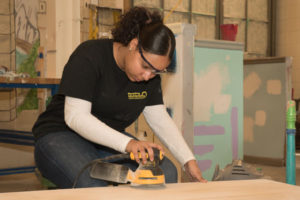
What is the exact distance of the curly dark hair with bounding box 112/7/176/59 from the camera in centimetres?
160

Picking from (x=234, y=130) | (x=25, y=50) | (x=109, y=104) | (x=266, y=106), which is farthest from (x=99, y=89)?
(x=25, y=50)

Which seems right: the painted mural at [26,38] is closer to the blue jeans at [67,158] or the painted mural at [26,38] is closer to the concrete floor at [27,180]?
the concrete floor at [27,180]

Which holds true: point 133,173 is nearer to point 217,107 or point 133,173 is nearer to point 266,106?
point 217,107

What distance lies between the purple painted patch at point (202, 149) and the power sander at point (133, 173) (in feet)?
5.76

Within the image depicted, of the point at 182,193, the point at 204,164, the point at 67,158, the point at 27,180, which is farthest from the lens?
the point at 27,180

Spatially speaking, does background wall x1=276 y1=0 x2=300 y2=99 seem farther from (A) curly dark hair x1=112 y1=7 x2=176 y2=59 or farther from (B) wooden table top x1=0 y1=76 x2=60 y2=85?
(A) curly dark hair x1=112 y1=7 x2=176 y2=59

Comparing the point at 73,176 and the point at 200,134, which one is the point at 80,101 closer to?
the point at 73,176

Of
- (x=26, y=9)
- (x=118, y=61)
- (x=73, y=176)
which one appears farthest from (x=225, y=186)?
(x=26, y=9)

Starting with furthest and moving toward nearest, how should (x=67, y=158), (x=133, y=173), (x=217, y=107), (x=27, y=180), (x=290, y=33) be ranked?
(x=290, y=33), (x=27, y=180), (x=217, y=107), (x=67, y=158), (x=133, y=173)

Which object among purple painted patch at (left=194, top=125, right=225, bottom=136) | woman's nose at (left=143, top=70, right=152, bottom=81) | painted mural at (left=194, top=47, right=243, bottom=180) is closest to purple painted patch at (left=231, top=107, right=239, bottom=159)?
painted mural at (left=194, top=47, right=243, bottom=180)

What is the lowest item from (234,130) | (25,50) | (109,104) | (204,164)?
(204,164)

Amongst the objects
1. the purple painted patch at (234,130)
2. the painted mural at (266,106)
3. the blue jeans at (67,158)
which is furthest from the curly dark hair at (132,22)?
the painted mural at (266,106)

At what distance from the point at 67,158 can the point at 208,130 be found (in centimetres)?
187

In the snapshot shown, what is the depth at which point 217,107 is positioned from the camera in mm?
3443
